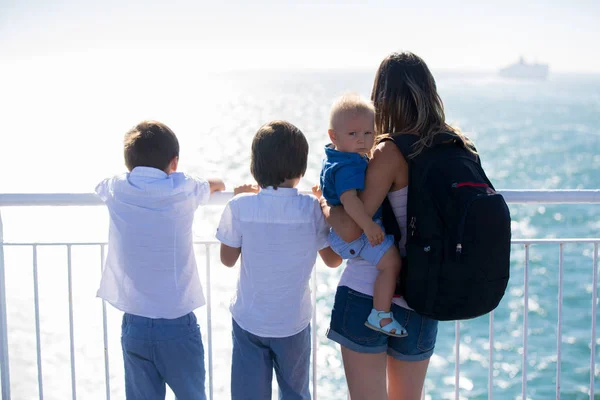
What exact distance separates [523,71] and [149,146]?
114 m

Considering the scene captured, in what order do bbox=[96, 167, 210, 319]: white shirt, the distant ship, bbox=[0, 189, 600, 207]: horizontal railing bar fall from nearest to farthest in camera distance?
bbox=[96, 167, 210, 319]: white shirt, bbox=[0, 189, 600, 207]: horizontal railing bar, the distant ship

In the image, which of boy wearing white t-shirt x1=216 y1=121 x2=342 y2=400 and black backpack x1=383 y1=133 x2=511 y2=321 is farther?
boy wearing white t-shirt x1=216 y1=121 x2=342 y2=400

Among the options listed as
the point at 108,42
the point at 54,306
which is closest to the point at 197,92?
the point at 108,42

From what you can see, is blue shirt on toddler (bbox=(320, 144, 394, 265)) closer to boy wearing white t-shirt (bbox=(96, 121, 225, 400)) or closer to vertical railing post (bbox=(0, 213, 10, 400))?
boy wearing white t-shirt (bbox=(96, 121, 225, 400))

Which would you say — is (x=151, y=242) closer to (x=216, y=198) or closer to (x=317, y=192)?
(x=216, y=198)

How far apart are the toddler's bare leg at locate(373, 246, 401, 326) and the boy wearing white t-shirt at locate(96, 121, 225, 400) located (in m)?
0.69

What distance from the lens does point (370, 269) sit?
2.19 meters

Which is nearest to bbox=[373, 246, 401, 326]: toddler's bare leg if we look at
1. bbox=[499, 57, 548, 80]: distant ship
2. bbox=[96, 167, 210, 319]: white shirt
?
bbox=[96, 167, 210, 319]: white shirt

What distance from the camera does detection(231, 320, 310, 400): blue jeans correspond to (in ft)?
7.59

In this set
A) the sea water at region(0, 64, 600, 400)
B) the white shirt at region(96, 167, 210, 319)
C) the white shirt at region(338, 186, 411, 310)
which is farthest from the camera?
the sea water at region(0, 64, 600, 400)

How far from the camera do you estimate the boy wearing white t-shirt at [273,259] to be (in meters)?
2.21

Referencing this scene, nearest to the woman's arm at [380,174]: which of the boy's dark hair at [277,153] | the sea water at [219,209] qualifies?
the boy's dark hair at [277,153]

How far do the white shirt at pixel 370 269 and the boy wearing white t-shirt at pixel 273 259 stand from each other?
0.40 feet

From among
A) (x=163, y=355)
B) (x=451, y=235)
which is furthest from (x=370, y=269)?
(x=163, y=355)
